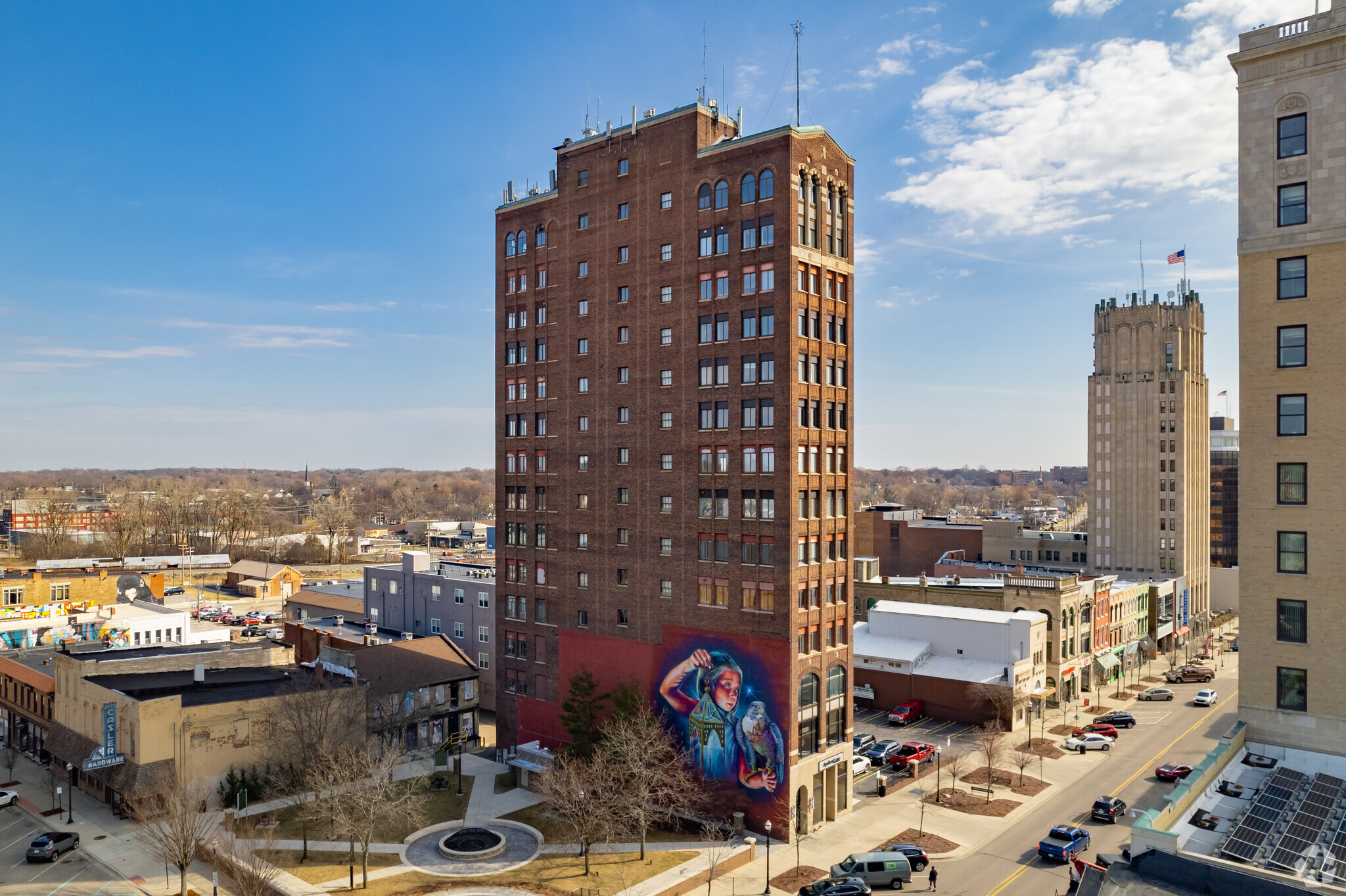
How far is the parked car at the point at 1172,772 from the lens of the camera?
6569 cm

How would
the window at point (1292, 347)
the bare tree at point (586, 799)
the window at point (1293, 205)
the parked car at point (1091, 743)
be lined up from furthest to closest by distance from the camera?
the parked car at point (1091, 743) < the bare tree at point (586, 799) < the window at point (1293, 205) < the window at point (1292, 347)

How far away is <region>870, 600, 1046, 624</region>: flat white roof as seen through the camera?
84438mm

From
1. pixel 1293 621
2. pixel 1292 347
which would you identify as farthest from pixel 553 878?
pixel 1292 347

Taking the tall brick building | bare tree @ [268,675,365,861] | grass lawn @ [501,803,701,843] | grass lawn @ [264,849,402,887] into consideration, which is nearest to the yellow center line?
the tall brick building

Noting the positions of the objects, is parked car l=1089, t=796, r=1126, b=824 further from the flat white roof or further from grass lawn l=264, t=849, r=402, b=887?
grass lawn l=264, t=849, r=402, b=887

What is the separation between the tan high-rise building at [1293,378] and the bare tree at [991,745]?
2695cm

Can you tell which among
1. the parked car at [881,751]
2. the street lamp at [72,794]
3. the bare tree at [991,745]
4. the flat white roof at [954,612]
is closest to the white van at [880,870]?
the bare tree at [991,745]

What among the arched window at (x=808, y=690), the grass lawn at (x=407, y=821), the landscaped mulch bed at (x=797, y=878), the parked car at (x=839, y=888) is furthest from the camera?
the arched window at (x=808, y=690)

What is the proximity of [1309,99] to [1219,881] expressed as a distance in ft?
113

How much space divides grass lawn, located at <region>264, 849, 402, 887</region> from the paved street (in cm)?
3144

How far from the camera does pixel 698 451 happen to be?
60750 mm

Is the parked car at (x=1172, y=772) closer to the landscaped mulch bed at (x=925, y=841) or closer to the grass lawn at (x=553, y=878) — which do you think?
the landscaped mulch bed at (x=925, y=841)

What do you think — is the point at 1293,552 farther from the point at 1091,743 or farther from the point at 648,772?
the point at 1091,743

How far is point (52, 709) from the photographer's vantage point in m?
68.4
